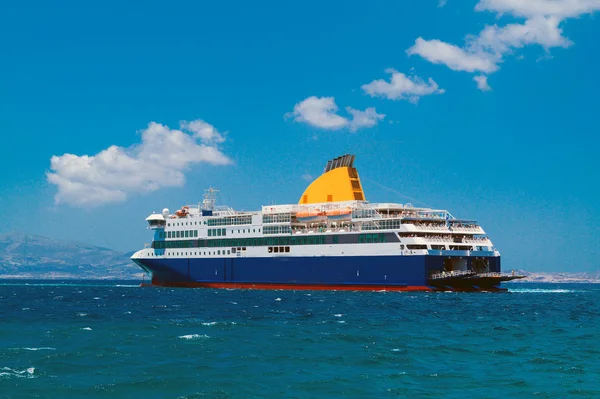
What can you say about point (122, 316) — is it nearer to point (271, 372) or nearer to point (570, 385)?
point (271, 372)

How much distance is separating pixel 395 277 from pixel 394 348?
132 feet

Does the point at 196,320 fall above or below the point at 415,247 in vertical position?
below

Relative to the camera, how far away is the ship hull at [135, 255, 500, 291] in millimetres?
68062

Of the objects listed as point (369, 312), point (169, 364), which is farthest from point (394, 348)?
point (369, 312)

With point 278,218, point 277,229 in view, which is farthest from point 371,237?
point 278,218

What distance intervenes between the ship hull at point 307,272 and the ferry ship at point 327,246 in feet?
0.31

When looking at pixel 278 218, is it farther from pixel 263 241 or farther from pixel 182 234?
pixel 182 234

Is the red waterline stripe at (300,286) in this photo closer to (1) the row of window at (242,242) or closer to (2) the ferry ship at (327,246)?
(2) the ferry ship at (327,246)

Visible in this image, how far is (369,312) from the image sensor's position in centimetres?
Result: 4469

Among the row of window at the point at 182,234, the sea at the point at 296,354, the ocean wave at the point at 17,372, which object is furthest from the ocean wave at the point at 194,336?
the row of window at the point at 182,234

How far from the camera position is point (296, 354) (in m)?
26.9

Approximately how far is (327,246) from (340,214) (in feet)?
12.4

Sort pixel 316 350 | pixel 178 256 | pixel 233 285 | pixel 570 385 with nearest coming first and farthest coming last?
1. pixel 570 385
2. pixel 316 350
3. pixel 233 285
4. pixel 178 256

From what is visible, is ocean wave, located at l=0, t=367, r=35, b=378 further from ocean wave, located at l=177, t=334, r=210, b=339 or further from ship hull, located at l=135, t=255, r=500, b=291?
ship hull, located at l=135, t=255, r=500, b=291
